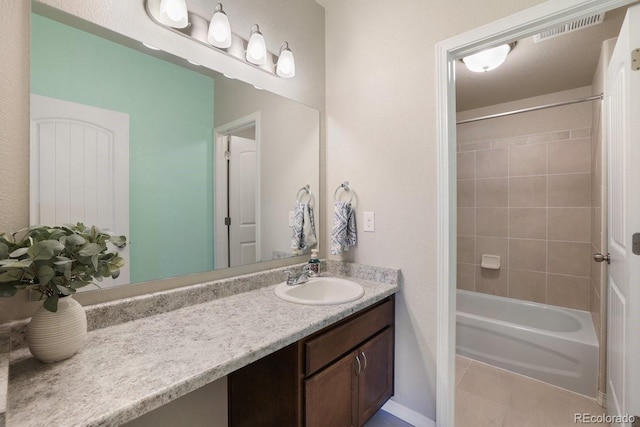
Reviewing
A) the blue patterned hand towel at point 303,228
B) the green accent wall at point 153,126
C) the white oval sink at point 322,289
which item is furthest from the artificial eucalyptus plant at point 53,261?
the blue patterned hand towel at point 303,228

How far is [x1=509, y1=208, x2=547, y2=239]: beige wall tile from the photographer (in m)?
2.77

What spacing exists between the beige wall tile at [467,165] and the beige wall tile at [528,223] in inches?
22.0

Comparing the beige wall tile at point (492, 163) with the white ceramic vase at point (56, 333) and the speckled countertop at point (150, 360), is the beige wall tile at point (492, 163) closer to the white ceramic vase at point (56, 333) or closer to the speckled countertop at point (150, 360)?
the speckled countertop at point (150, 360)

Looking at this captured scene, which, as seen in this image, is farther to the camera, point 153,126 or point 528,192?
point 528,192

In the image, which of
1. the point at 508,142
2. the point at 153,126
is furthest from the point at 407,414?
the point at 508,142

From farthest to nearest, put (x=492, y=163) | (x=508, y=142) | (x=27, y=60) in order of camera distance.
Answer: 1. (x=492, y=163)
2. (x=508, y=142)
3. (x=27, y=60)

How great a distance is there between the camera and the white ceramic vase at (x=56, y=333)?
2.52 ft

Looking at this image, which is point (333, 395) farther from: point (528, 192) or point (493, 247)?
point (528, 192)

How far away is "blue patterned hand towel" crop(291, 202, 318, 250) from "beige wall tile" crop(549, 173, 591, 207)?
95.1 inches

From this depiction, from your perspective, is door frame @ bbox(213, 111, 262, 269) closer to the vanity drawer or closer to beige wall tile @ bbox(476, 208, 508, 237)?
the vanity drawer

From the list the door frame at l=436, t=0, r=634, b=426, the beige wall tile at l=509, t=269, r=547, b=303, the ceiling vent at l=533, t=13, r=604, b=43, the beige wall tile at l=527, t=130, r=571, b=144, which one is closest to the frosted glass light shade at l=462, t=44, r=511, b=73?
the ceiling vent at l=533, t=13, r=604, b=43

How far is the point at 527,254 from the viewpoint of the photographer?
9.37 ft

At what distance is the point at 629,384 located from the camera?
117 cm

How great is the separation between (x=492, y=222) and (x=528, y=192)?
44 centimetres
